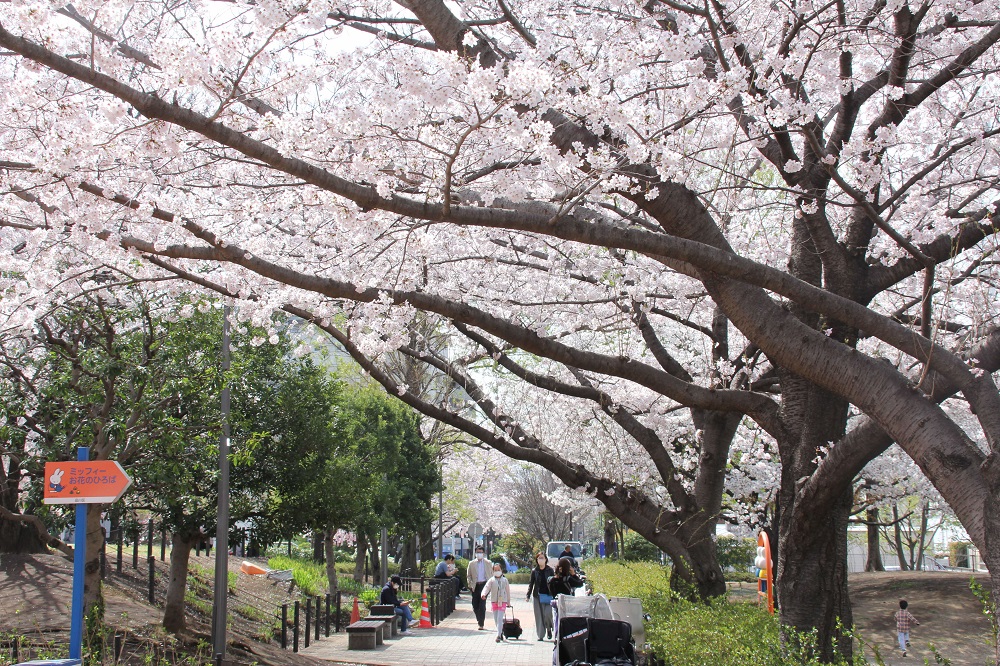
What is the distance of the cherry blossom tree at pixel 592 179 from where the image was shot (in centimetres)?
497

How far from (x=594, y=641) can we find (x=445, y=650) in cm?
548

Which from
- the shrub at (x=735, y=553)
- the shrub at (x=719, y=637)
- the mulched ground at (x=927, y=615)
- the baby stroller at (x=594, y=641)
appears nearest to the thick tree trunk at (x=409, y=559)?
the mulched ground at (x=927, y=615)

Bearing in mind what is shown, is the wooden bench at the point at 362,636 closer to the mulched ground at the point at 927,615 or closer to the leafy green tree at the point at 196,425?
the leafy green tree at the point at 196,425

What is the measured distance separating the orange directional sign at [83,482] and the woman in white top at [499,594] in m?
8.80

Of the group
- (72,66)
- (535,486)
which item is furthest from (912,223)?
(535,486)

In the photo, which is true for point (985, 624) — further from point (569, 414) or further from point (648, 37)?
point (648, 37)

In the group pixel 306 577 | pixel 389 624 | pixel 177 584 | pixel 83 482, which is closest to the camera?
pixel 83 482

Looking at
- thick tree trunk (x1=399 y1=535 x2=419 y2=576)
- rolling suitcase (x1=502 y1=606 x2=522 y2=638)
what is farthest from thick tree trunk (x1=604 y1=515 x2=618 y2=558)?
rolling suitcase (x1=502 y1=606 x2=522 y2=638)

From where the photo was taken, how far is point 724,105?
6.57 meters

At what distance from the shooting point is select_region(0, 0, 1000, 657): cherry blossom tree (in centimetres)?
497

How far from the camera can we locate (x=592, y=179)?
19.3 ft

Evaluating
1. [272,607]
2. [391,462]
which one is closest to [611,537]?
[391,462]

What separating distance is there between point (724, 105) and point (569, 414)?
980 centimetres

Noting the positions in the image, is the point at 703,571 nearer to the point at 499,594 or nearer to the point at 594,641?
the point at 594,641
